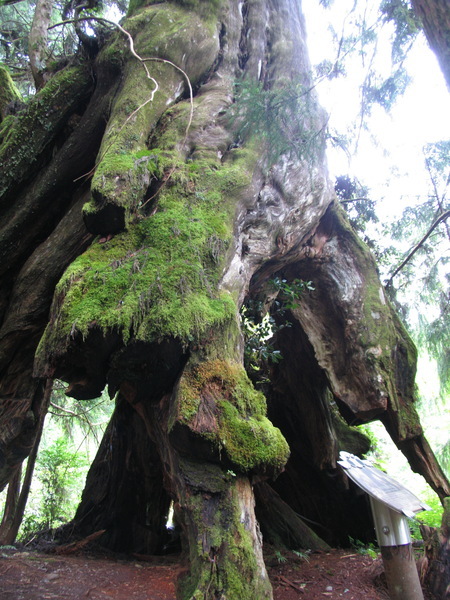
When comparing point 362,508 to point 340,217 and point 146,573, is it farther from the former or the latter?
point 340,217

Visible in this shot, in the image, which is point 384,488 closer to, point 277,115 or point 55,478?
point 277,115

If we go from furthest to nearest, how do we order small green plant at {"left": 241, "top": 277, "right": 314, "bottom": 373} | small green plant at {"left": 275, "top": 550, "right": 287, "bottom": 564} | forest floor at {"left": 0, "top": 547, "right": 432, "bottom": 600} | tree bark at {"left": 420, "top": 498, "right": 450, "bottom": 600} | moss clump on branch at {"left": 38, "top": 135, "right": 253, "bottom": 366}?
small green plant at {"left": 241, "top": 277, "right": 314, "bottom": 373} < small green plant at {"left": 275, "top": 550, "right": 287, "bottom": 564} < forest floor at {"left": 0, "top": 547, "right": 432, "bottom": 600} < tree bark at {"left": 420, "top": 498, "right": 450, "bottom": 600} < moss clump on branch at {"left": 38, "top": 135, "right": 253, "bottom": 366}

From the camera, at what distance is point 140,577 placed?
421 cm

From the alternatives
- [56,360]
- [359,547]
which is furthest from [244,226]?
[359,547]

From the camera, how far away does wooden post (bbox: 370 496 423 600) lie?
106 inches

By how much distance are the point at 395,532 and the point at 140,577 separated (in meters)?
2.77

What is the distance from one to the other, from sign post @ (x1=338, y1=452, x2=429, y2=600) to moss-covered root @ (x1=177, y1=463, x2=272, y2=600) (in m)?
0.79

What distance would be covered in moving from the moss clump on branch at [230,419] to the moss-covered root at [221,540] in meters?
0.18

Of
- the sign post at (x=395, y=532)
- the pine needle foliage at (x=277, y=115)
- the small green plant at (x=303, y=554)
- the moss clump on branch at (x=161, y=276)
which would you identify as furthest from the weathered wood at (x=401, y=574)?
the pine needle foliage at (x=277, y=115)

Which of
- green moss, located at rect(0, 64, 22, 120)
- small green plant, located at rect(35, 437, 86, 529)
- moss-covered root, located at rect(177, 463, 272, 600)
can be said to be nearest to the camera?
moss-covered root, located at rect(177, 463, 272, 600)

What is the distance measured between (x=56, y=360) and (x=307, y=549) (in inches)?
169

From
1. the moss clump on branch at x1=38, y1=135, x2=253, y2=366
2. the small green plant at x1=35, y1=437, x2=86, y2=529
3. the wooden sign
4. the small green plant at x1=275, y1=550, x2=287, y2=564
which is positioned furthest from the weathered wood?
the small green plant at x1=35, y1=437, x2=86, y2=529

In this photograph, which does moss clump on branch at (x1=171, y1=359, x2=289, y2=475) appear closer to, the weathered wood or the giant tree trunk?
the giant tree trunk

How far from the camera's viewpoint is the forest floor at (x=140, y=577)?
139 inches
